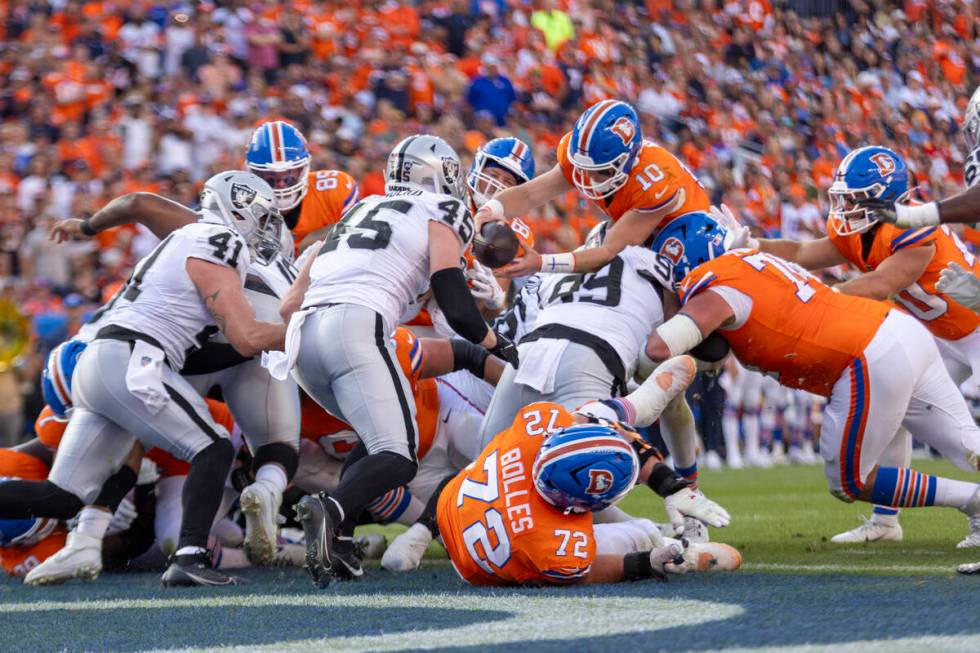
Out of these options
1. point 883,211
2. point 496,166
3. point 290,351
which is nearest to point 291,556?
point 290,351

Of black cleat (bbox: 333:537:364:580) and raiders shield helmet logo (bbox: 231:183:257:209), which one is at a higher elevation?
raiders shield helmet logo (bbox: 231:183:257:209)

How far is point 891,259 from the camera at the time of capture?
634 centimetres

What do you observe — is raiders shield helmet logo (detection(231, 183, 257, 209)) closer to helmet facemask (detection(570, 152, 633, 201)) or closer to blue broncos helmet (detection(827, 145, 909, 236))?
helmet facemask (detection(570, 152, 633, 201))

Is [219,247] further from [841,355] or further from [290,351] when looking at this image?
[841,355]

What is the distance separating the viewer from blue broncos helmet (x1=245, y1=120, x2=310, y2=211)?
6941mm

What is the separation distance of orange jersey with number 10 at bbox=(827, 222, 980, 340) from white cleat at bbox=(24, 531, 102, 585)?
11.9 ft

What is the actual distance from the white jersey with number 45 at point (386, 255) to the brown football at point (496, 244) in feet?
2.06

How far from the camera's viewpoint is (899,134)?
59.0ft

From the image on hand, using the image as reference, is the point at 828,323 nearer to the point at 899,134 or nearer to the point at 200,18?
the point at 200,18

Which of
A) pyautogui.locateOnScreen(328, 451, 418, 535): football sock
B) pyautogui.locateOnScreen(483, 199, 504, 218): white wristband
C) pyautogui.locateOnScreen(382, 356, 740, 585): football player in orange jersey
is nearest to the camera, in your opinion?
pyautogui.locateOnScreen(382, 356, 740, 585): football player in orange jersey

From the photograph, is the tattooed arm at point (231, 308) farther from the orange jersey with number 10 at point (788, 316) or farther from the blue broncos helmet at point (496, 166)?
the blue broncos helmet at point (496, 166)

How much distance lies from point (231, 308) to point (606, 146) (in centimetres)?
178

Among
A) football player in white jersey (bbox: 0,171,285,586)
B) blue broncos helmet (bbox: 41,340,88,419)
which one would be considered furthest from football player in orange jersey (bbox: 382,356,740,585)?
blue broncos helmet (bbox: 41,340,88,419)

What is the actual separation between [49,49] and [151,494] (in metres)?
7.29
